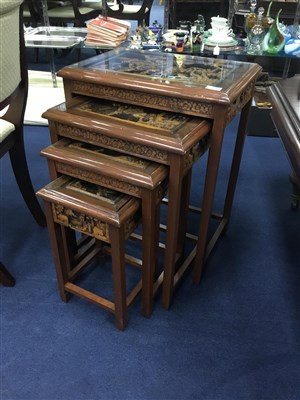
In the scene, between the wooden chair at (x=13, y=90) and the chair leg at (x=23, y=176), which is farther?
the chair leg at (x=23, y=176)

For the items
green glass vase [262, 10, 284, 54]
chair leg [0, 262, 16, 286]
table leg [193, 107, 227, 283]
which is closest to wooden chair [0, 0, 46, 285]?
chair leg [0, 262, 16, 286]

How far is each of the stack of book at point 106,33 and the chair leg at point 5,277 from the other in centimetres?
165

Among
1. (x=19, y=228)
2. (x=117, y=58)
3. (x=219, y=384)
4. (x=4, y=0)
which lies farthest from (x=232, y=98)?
(x=19, y=228)

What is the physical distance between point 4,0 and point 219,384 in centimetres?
131

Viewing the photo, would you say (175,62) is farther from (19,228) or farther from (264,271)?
(19,228)

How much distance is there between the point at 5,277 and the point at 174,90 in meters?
0.92

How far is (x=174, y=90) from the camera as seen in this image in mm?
987

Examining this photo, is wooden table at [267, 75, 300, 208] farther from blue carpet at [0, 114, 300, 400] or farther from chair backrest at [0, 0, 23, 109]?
chair backrest at [0, 0, 23, 109]

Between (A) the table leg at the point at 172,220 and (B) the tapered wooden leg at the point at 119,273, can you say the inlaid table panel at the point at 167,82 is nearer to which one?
(A) the table leg at the point at 172,220

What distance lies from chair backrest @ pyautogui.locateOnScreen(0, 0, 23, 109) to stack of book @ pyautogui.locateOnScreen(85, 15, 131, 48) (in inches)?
45.8

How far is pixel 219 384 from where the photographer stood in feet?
3.43

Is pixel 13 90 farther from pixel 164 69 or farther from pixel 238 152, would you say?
pixel 238 152

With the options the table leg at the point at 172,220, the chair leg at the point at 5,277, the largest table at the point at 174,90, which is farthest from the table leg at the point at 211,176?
→ the chair leg at the point at 5,277

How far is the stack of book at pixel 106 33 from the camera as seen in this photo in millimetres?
2299
